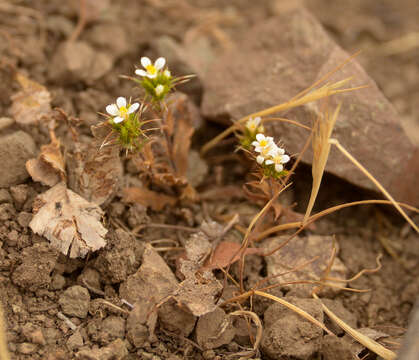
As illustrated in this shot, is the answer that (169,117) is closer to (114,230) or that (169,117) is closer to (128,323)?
(114,230)

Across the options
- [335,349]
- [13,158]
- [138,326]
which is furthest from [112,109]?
[335,349]

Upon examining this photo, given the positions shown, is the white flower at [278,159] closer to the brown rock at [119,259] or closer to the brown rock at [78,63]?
the brown rock at [119,259]

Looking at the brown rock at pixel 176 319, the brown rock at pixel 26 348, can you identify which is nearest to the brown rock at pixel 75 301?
the brown rock at pixel 26 348

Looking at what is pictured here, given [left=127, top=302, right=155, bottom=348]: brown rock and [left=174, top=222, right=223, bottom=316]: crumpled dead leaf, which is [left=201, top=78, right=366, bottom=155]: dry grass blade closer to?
[left=174, top=222, right=223, bottom=316]: crumpled dead leaf

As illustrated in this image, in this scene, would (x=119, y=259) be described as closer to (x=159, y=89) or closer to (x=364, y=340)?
(x=159, y=89)

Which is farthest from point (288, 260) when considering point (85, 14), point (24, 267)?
point (85, 14)

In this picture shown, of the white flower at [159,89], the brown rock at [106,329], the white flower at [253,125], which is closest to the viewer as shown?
the brown rock at [106,329]
